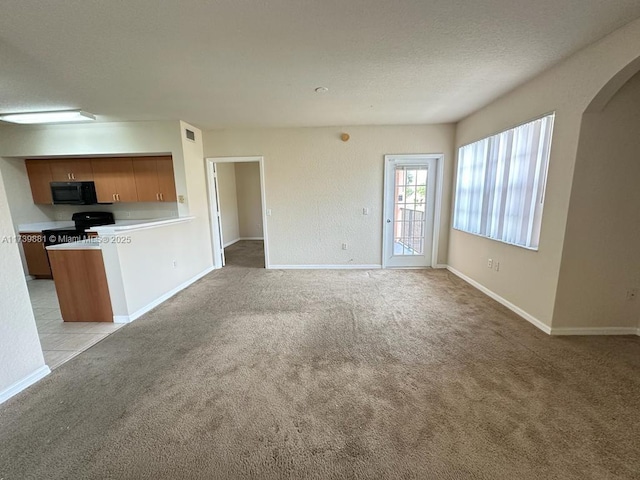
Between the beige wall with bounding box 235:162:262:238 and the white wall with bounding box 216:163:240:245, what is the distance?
149 mm

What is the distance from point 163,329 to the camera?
278cm

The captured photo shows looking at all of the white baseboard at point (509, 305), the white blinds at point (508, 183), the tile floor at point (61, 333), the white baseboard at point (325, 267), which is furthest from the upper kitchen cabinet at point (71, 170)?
the white baseboard at point (509, 305)

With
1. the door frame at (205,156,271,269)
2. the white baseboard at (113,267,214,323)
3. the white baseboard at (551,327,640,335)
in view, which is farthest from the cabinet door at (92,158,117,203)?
the white baseboard at (551,327,640,335)

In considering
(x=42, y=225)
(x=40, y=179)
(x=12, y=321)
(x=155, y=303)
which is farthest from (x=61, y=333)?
(x=40, y=179)

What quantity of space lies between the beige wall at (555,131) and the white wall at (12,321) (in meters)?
4.53

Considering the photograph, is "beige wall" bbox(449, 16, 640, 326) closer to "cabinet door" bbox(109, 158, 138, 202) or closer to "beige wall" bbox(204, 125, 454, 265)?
"beige wall" bbox(204, 125, 454, 265)

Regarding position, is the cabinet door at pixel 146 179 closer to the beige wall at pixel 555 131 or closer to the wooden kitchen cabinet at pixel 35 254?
the wooden kitchen cabinet at pixel 35 254

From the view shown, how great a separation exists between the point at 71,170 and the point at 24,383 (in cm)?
395

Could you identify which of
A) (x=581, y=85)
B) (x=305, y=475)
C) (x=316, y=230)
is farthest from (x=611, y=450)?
(x=316, y=230)

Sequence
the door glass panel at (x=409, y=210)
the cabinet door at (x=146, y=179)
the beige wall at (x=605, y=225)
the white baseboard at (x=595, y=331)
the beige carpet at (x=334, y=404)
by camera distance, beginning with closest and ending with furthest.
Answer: the beige carpet at (x=334, y=404) < the beige wall at (x=605, y=225) < the white baseboard at (x=595, y=331) < the cabinet door at (x=146, y=179) < the door glass panel at (x=409, y=210)

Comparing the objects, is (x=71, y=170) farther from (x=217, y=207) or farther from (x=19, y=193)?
(x=217, y=207)

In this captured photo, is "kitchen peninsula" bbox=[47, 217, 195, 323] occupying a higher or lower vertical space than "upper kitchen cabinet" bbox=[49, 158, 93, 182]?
lower

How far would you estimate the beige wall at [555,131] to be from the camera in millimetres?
1990

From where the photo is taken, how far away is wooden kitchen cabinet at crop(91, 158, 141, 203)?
4.38 metres
